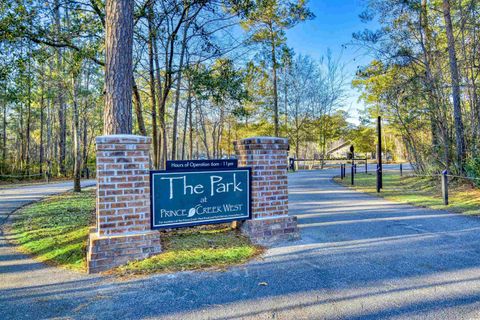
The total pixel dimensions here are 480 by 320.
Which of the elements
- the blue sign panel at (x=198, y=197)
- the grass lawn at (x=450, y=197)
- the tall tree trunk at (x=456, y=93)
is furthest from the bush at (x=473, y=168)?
the blue sign panel at (x=198, y=197)

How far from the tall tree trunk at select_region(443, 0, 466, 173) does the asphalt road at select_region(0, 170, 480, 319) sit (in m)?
6.63

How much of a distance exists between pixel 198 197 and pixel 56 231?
309 cm

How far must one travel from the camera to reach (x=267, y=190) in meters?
4.71

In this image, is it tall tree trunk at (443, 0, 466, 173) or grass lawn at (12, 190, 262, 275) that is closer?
grass lawn at (12, 190, 262, 275)

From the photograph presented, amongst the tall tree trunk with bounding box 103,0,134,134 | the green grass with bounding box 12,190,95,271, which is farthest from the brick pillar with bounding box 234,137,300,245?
the green grass with bounding box 12,190,95,271

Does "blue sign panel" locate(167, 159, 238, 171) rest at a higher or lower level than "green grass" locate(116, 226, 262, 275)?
higher

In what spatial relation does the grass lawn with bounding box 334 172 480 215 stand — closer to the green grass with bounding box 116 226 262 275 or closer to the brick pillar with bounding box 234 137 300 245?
the brick pillar with bounding box 234 137 300 245

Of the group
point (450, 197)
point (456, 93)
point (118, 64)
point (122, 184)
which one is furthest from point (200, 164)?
point (456, 93)

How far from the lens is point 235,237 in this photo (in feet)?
15.1

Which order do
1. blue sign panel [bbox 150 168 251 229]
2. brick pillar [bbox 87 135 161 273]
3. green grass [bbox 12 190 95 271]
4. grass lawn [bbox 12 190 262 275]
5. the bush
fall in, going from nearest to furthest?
brick pillar [bbox 87 135 161 273], grass lawn [bbox 12 190 262 275], blue sign panel [bbox 150 168 251 229], green grass [bbox 12 190 95 271], the bush

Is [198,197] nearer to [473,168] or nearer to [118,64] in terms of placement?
[118,64]

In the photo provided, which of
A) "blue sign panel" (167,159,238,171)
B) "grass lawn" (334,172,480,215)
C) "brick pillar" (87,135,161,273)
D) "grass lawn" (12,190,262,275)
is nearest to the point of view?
"brick pillar" (87,135,161,273)

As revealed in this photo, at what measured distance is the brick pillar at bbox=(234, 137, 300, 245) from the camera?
460cm

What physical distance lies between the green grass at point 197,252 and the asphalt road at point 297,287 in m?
0.22
